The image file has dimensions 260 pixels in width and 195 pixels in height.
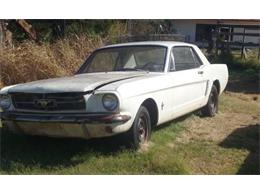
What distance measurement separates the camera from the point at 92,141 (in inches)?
253

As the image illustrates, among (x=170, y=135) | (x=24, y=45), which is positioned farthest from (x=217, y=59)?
(x=170, y=135)

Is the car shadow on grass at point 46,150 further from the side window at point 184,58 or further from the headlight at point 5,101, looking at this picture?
the side window at point 184,58

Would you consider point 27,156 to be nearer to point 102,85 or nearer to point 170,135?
point 102,85

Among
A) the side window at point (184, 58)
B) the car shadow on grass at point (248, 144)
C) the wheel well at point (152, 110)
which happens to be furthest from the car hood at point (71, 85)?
the car shadow on grass at point (248, 144)

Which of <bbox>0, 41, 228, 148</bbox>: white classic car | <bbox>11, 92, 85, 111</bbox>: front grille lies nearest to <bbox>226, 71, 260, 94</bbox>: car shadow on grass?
<bbox>0, 41, 228, 148</bbox>: white classic car

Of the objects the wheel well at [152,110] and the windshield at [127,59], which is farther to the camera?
the windshield at [127,59]

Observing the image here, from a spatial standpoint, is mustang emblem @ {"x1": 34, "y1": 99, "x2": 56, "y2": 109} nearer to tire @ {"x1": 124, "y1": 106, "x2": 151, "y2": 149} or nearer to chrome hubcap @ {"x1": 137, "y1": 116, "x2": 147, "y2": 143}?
tire @ {"x1": 124, "y1": 106, "x2": 151, "y2": 149}

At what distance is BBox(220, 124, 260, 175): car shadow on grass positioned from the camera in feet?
19.1

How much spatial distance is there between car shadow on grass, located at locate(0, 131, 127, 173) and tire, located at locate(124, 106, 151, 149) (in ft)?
0.61

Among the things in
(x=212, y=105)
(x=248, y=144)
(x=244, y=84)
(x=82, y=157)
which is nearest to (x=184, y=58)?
(x=212, y=105)

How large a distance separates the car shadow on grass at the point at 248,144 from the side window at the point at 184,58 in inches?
50.6

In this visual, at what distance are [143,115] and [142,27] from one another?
1118 cm

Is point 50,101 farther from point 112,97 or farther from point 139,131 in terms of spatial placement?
point 139,131

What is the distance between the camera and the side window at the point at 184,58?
736 centimetres
